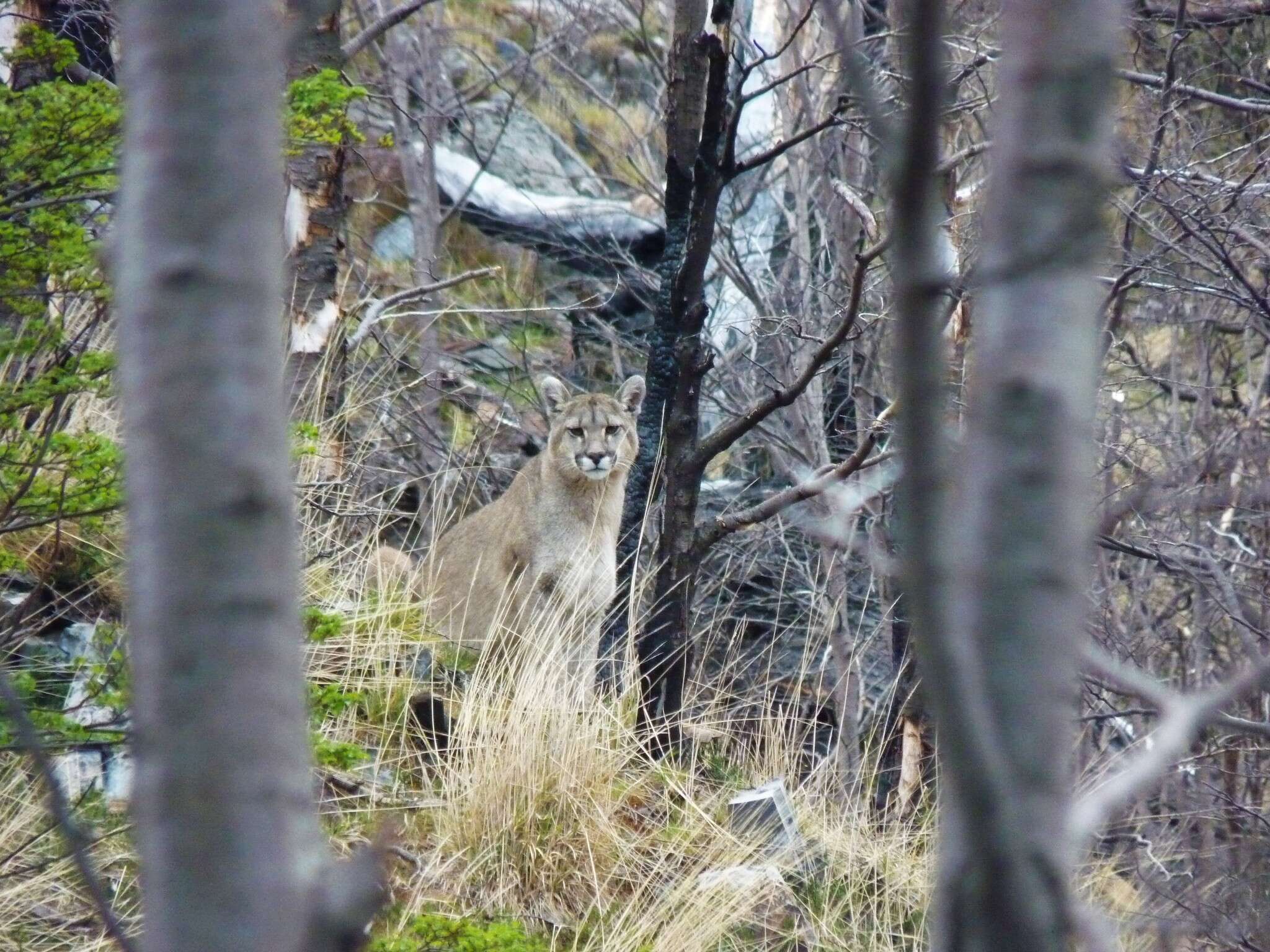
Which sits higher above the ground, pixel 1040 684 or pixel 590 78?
pixel 590 78

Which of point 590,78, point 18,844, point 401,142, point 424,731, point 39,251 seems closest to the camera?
point 39,251

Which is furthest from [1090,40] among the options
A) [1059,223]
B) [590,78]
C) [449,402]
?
[590,78]

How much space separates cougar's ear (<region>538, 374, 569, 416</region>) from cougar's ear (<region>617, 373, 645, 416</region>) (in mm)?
358

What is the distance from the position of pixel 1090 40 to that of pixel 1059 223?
0.14 metres

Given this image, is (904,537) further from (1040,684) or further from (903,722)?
(903,722)

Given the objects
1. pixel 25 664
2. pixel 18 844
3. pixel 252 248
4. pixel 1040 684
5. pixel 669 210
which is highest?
pixel 669 210

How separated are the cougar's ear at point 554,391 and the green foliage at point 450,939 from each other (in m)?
4.29

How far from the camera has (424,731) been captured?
678cm

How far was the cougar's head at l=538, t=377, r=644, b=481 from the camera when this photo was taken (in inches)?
324

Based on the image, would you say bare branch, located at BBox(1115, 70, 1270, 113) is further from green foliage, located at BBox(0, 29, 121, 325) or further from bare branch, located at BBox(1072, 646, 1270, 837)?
bare branch, located at BBox(1072, 646, 1270, 837)

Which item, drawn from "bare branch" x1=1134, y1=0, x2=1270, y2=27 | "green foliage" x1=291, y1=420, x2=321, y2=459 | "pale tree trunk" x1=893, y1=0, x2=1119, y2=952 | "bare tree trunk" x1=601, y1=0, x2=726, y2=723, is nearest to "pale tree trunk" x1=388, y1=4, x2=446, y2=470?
"bare tree trunk" x1=601, y1=0, x2=726, y2=723

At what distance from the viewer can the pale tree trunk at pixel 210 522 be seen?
3.61 ft

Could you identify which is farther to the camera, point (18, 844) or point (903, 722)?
point (903, 722)

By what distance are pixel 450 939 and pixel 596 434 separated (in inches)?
158
